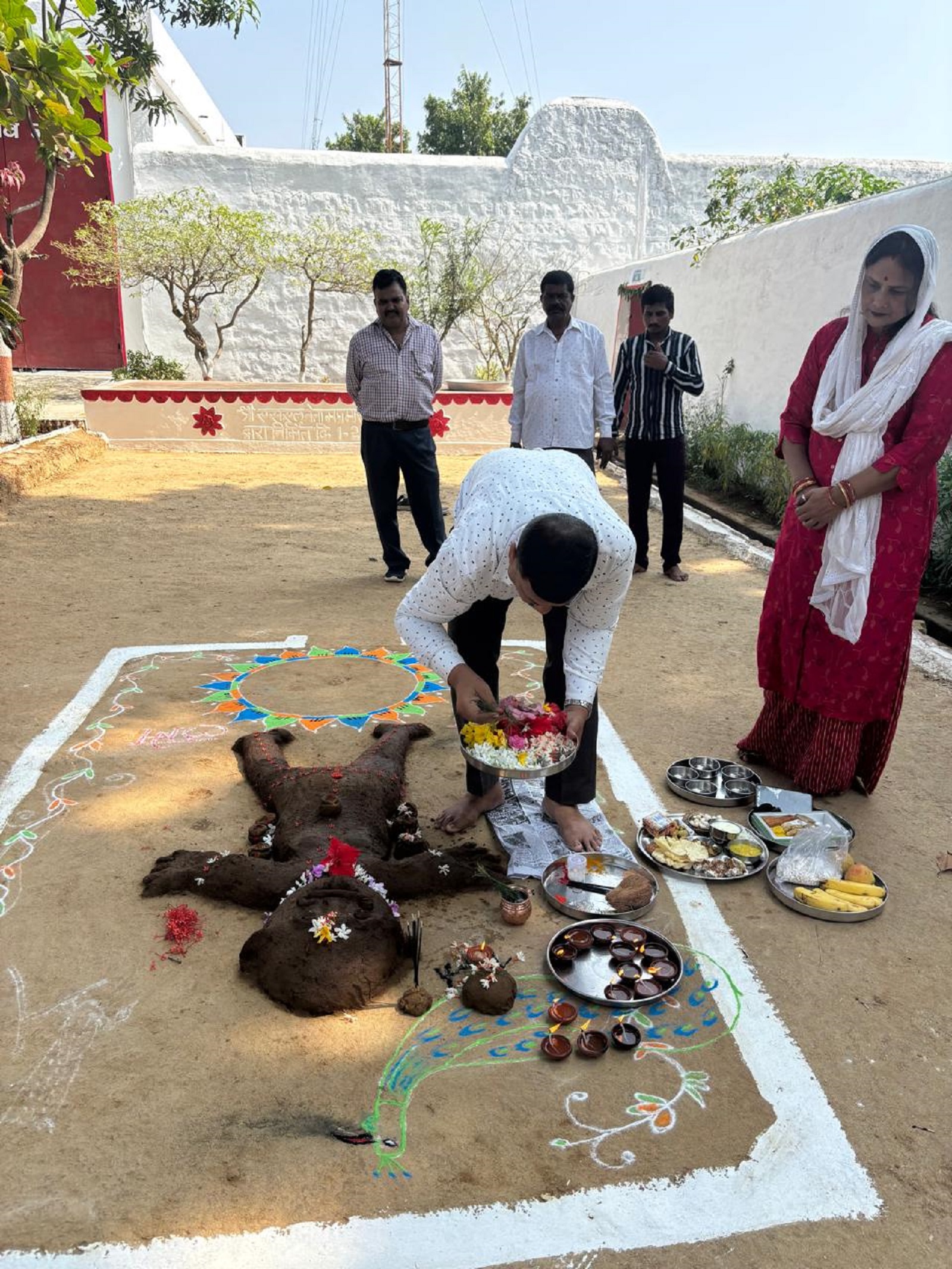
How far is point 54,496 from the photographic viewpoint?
8.73m

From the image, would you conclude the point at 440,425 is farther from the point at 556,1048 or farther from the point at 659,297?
the point at 556,1048

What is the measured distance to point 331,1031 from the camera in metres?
2.21

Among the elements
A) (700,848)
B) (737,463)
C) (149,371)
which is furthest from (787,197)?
(700,848)

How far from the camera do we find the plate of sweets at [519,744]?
251cm

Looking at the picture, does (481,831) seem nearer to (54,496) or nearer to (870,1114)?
(870,1114)

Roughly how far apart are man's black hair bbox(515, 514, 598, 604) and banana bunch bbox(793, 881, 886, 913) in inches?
50.0

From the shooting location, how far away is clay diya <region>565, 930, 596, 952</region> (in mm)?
2467

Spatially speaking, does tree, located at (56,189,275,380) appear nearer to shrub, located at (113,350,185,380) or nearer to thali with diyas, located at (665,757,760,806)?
shrub, located at (113,350,185,380)

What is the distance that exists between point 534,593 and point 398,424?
3736mm

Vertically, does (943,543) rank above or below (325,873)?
above

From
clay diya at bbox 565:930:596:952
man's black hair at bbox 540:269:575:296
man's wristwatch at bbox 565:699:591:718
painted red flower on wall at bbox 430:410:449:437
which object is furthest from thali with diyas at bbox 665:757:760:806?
painted red flower on wall at bbox 430:410:449:437

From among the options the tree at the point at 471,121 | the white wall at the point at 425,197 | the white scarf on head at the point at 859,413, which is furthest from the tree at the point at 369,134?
the white scarf on head at the point at 859,413

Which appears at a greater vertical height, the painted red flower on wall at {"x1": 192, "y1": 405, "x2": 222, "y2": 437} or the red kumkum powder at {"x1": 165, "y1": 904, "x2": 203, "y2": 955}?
the painted red flower on wall at {"x1": 192, "y1": 405, "x2": 222, "y2": 437}

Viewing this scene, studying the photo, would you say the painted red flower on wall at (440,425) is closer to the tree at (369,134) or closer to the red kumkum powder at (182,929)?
the red kumkum powder at (182,929)
